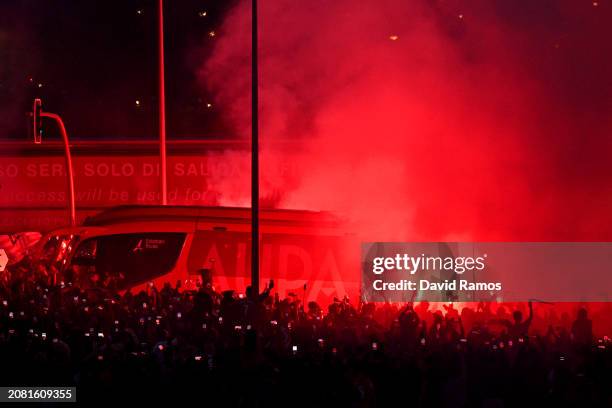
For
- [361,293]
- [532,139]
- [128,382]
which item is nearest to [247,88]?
[532,139]

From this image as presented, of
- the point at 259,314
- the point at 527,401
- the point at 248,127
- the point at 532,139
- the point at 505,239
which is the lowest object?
the point at 527,401

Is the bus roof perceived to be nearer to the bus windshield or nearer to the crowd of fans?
the bus windshield

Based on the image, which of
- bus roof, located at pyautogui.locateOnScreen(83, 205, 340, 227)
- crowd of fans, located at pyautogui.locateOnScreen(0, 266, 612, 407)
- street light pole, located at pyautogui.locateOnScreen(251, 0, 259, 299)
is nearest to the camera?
crowd of fans, located at pyautogui.locateOnScreen(0, 266, 612, 407)

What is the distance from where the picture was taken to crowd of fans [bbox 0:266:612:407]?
7426 millimetres

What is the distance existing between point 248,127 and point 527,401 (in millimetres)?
22826

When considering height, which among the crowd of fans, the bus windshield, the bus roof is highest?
the bus roof

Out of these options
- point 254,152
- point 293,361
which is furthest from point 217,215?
point 293,361

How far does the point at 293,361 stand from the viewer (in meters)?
8.02

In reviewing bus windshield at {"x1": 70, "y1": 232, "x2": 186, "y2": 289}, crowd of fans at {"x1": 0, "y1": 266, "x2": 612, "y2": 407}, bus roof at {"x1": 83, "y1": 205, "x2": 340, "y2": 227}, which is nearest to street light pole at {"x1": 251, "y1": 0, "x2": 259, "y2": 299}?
crowd of fans at {"x1": 0, "y1": 266, "x2": 612, "y2": 407}

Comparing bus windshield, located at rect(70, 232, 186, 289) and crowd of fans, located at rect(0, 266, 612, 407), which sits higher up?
bus windshield, located at rect(70, 232, 186, 289)

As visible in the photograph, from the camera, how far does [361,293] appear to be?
15555mm

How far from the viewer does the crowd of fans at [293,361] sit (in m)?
7.43

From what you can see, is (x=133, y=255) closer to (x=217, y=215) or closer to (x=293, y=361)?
(x=217, y=215)

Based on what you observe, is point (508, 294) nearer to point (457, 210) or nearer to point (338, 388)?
point (457, 210)
